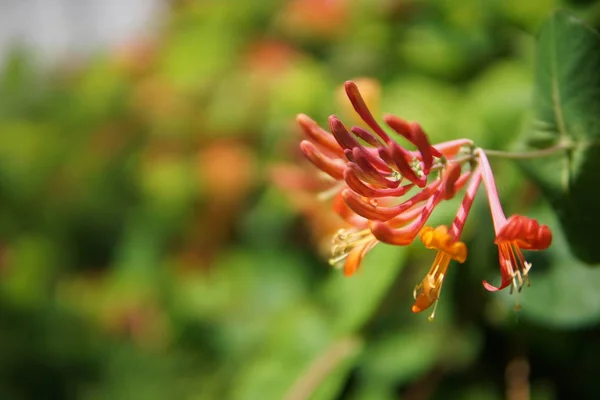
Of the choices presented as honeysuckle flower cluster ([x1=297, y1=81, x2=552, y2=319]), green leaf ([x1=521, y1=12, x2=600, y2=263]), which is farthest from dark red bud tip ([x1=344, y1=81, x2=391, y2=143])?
green leaf ([x1=521, y1=12, x2=600, y2=263])

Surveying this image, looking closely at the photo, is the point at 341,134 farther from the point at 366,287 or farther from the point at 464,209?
the point at 366,287

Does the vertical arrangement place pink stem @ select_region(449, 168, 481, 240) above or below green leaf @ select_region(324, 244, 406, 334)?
above

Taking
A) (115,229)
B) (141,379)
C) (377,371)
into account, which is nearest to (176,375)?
(141,379)

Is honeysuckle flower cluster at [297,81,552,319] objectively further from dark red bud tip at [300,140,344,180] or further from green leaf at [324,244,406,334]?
green leaf at [324,244,406,334]

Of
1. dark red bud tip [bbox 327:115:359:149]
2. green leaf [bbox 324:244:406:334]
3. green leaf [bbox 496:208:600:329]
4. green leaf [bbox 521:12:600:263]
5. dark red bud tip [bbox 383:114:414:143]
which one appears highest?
dark red bud tip [bbox 327:115:359:149]

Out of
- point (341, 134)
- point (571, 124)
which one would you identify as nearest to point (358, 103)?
point (341, 134)

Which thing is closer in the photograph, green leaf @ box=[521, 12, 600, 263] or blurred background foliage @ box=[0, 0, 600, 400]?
green leaf @ box=[521, 12, 600, 263]

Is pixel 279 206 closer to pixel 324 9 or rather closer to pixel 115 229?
pixel 324 9

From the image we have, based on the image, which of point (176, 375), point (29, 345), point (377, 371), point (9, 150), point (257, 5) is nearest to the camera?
point (377, 371)
